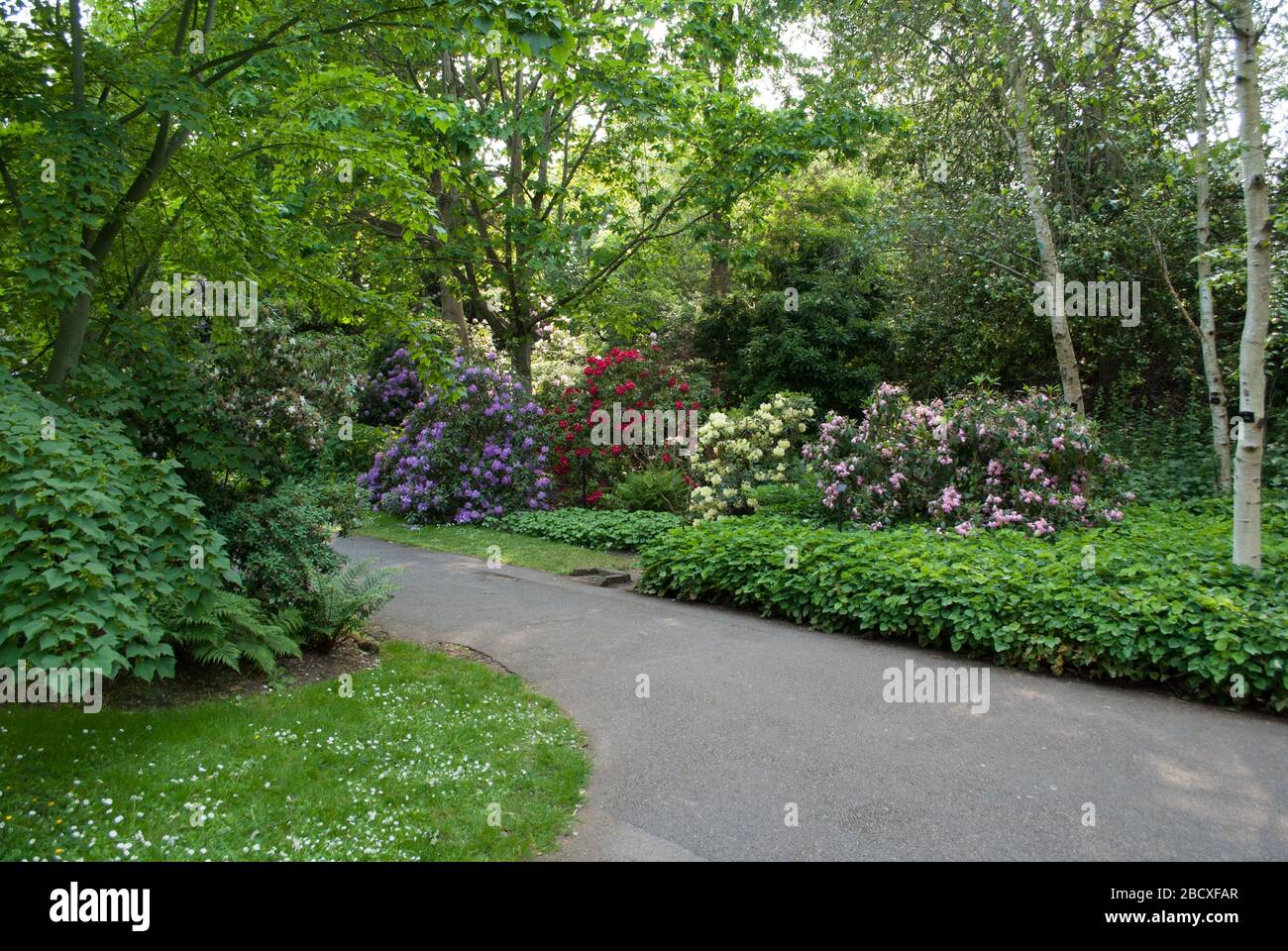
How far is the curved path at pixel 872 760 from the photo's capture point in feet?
13.0

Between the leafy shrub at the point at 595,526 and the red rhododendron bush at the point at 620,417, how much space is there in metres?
1.75

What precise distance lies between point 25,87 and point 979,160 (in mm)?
14983

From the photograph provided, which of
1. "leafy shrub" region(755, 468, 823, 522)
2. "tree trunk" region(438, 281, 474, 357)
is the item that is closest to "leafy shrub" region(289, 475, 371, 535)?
"leafy shrub" region(755, 468, 823, 522)

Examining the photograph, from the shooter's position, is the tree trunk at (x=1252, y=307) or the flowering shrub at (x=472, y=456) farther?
the flowering shrub at (x=472, y=456)

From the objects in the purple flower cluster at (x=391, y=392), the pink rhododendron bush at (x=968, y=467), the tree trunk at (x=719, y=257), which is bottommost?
the pink rhododendron bush at (x=968, y=467)

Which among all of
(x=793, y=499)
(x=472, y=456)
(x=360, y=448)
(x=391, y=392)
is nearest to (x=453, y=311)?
(x=391, y=392)

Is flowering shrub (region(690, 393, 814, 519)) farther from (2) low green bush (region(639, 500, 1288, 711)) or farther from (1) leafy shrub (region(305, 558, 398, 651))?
(1) leafy shrub (region(305, 558, 398, 651))

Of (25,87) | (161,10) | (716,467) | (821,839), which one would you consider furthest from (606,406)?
(821,839)

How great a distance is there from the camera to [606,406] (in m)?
16.8

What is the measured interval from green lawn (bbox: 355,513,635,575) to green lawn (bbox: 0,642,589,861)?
563 centimetres

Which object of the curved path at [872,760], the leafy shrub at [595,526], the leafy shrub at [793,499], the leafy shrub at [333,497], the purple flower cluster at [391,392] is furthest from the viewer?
the purple flower cluster at [391,392]

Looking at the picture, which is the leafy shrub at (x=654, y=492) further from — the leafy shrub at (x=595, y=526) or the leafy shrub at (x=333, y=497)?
the leafy shrub at (x=333, y=497)

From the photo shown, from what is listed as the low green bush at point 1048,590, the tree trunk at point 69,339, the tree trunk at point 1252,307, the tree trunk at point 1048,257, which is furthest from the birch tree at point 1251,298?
the tree trunk at point 69,339

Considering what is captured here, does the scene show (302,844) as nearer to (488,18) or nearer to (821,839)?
(821,839)
